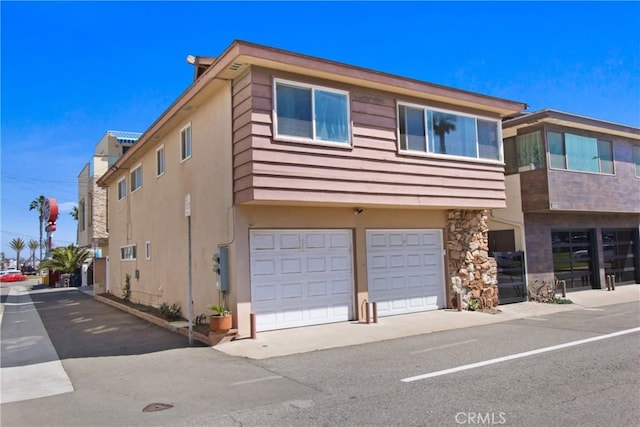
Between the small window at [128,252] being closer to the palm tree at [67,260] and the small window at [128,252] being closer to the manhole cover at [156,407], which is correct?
the manhole cover at [156,407]

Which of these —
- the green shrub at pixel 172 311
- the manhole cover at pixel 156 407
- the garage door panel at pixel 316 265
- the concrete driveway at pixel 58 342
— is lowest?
the manhole cover at pixel 156 407

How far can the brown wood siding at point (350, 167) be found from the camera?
983 cm

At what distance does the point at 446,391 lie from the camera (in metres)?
6.22

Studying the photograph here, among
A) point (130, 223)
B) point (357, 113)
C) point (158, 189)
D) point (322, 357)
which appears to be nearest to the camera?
point (322, 357)

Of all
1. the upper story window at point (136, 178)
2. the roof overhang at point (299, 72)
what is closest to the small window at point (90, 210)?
the upper story window at point (136, 178)

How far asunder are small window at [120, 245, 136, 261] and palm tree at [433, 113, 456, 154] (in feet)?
39.4

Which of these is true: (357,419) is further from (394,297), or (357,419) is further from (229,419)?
(394,297)

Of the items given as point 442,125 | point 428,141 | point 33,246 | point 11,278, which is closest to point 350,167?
point 428,141

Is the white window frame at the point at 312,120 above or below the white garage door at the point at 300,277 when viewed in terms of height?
above

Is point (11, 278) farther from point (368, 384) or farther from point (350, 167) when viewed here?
point (368, 384)

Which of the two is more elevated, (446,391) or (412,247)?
(412,247)

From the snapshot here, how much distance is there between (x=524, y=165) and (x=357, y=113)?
25.4 feet

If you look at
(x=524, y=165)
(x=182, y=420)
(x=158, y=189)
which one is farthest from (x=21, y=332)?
(x=524, y=165)

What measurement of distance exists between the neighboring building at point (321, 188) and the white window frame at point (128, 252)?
3.76m
